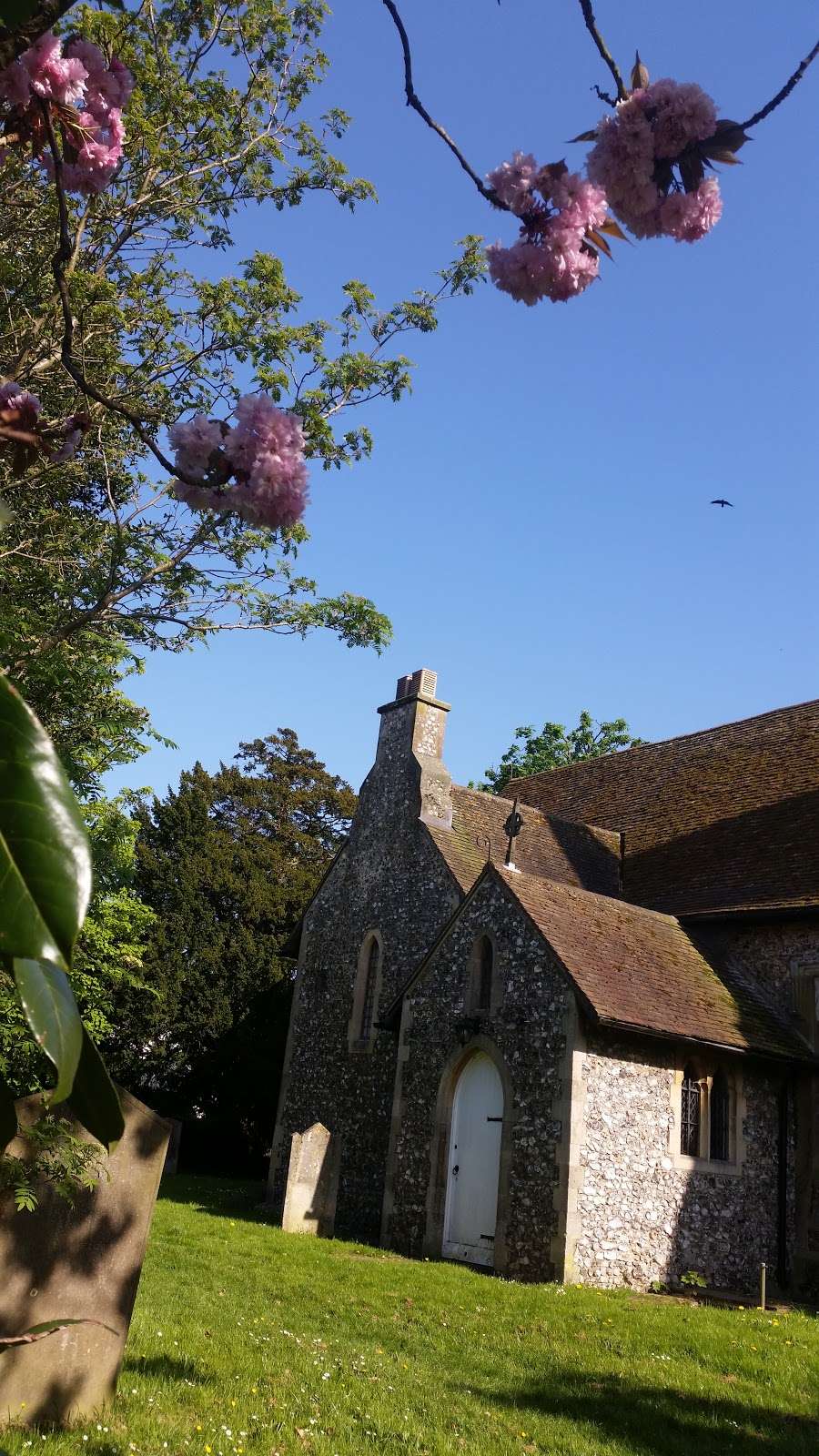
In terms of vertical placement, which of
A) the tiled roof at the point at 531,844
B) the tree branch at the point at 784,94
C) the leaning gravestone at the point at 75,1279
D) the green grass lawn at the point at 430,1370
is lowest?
the green grass lawn at the point at 430,1370

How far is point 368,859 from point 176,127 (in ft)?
40.4

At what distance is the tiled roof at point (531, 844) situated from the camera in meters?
18.0

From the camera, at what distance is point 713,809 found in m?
19.2

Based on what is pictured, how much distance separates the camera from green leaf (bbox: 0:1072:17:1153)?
1.03 meters

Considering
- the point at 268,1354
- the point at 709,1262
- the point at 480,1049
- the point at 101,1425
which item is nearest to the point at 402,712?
the point at 480,1049

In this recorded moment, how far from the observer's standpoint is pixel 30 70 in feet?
6.85

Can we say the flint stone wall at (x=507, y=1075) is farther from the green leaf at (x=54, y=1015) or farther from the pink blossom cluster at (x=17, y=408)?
the green leaf at (x=54, y=1015)

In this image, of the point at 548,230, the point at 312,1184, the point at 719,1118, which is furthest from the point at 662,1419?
the point at 312,1184

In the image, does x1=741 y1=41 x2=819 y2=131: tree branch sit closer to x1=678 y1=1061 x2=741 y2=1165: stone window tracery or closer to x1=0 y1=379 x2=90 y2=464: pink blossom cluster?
x1=0 y1=379 x2=90 y2=464: pink blossom cluster

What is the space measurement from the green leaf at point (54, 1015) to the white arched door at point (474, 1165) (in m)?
13.7

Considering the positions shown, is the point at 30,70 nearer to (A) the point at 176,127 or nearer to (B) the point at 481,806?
(A) the point at 176,127

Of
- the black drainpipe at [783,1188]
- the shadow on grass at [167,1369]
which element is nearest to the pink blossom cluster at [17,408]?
the shadow on grass at [167,1369]

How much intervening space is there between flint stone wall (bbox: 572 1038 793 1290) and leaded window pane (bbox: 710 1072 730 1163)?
8.3 inches

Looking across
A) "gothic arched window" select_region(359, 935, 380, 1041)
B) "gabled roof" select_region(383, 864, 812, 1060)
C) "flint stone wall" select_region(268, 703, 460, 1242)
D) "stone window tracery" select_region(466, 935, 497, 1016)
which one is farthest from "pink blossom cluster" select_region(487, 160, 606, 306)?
"gothic arched window" select_region(359, 935, 380, 1041)
